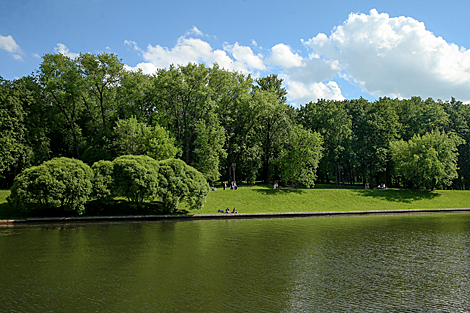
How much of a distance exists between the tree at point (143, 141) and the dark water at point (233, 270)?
19.1 meters

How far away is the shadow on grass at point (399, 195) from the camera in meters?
55.9

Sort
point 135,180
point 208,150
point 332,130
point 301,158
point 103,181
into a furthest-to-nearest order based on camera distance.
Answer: point 332,130, point 301,158, point 208,150, point 103,181, point 135,180

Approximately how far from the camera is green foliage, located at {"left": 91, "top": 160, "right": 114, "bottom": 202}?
40.3 m

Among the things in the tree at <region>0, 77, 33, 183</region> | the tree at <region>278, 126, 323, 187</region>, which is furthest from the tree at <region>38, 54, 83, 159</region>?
the tree at <region>278, 126, 323, 187</region>

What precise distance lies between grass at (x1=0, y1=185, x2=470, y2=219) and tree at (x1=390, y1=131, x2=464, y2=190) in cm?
236

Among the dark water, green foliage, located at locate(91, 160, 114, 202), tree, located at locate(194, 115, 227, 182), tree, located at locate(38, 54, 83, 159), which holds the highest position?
tree, located at locate(38, 54, 83, 159)

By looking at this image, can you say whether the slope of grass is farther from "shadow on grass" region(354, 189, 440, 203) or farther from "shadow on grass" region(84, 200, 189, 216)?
"shadow on grass" region(84, 200, 189, 216)

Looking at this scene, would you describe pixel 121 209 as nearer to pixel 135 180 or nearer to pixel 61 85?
pixel 135 180

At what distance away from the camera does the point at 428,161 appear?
195 feet

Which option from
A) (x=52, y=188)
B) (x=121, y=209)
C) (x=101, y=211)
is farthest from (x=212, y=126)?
(x=52, y=188)

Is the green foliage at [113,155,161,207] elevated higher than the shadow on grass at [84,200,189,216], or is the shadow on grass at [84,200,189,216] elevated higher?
the green foliage at [113,155,161,207]

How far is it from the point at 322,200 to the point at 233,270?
3731cm

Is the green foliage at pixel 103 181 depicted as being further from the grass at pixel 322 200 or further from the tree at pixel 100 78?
the tree at pixel 100 78

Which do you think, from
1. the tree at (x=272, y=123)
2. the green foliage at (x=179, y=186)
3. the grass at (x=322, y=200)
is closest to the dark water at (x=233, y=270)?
the green foliage at (x=179, y=186)
